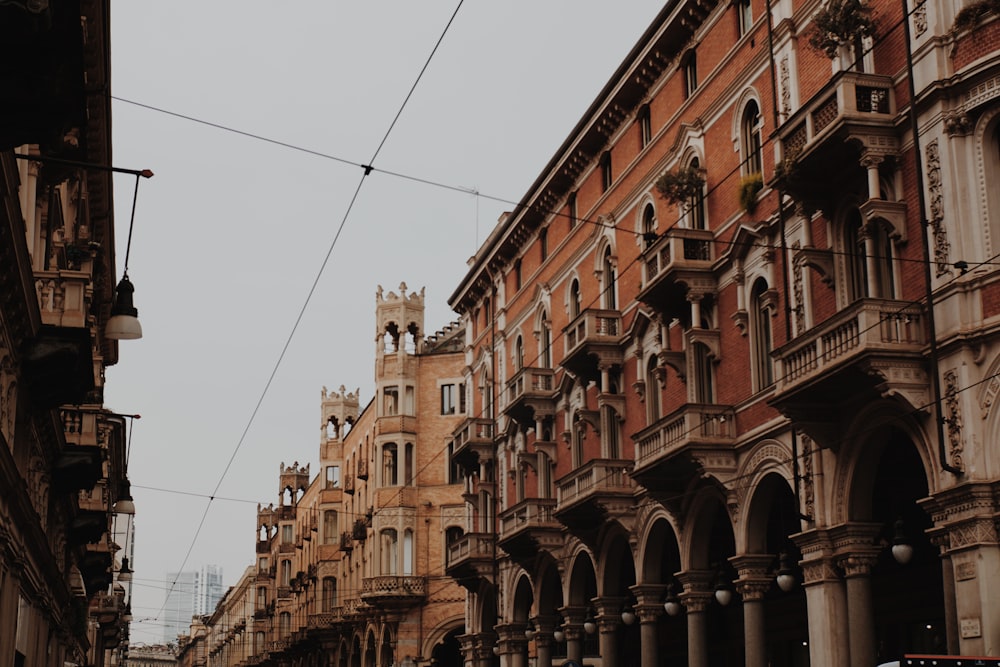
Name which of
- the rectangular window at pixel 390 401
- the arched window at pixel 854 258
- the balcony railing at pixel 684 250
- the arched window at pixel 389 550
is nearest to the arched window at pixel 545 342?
the balcony railing at pixel 684 250

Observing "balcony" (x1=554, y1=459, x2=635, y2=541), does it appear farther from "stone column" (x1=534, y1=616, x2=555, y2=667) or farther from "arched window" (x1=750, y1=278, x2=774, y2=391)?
"stone column" (x1=534, y1=616, x2=555, y2=667)

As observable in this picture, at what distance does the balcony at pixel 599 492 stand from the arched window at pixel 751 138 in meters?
7.41

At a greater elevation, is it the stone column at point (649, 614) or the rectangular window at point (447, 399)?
the rectangular window at point (447, 399)

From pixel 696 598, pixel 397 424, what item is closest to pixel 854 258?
pixel 696 598

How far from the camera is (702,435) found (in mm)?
26188

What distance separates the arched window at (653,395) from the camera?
99.9 ft

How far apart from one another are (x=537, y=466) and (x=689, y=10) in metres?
15.0

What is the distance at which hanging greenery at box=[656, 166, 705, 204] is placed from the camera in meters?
27.5

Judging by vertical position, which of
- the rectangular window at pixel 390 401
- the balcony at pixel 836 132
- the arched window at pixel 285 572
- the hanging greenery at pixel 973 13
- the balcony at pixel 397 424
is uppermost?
the rectangular window at pixel 390 401

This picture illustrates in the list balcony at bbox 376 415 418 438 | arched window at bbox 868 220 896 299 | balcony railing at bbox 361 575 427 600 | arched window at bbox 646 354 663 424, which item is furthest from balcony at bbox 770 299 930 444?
balcony at bbox 376 415 418 438

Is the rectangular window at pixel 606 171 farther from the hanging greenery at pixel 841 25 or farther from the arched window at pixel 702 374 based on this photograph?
the hanging greenery at pixel 841 25

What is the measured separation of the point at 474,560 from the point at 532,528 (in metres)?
6.85

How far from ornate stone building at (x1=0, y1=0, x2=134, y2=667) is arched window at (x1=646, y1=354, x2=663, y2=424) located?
11946mm

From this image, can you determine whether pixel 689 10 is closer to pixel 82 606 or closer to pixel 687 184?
pixel 687 184
